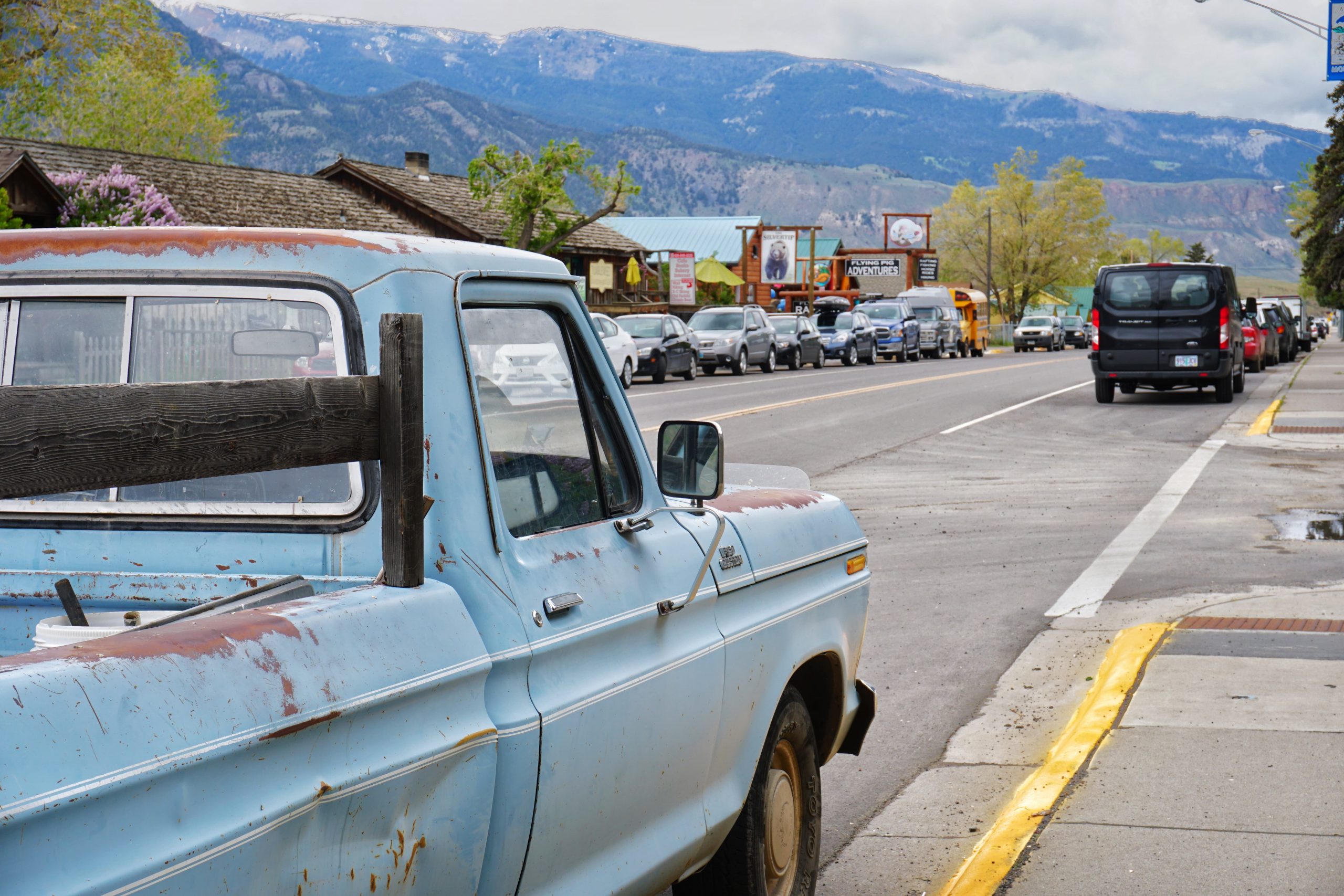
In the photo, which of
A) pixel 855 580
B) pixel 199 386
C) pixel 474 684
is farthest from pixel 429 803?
pixel 855 580

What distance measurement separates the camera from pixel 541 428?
3238 millimetres

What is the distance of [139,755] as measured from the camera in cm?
192

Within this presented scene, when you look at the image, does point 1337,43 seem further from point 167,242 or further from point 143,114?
point 143,114

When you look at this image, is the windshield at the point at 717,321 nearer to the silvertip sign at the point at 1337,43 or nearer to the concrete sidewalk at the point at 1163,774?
the silvertip sign at the point at 1337,43

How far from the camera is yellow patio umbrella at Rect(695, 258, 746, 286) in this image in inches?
2564

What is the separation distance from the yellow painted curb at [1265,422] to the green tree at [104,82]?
2898cm

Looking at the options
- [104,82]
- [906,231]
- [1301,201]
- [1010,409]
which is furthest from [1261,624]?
[906,231]

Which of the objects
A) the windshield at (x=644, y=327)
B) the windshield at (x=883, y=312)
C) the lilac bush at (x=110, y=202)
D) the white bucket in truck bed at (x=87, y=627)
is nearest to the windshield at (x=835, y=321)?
the windshield at (x=883, y=312)

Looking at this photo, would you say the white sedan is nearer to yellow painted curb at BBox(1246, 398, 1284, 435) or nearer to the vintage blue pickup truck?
yellow painted curb at BBox(1246, 398, 1284, 435)

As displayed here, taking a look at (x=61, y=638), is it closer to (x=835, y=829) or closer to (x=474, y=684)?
(x=474, y=684)

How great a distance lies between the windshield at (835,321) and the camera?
46.9 meters

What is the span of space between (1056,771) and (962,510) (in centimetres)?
760

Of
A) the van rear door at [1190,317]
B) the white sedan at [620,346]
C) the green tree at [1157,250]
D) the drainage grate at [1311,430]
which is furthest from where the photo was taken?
the green tree at [1157,250]

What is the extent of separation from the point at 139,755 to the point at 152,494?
Result: 109 centimetres
